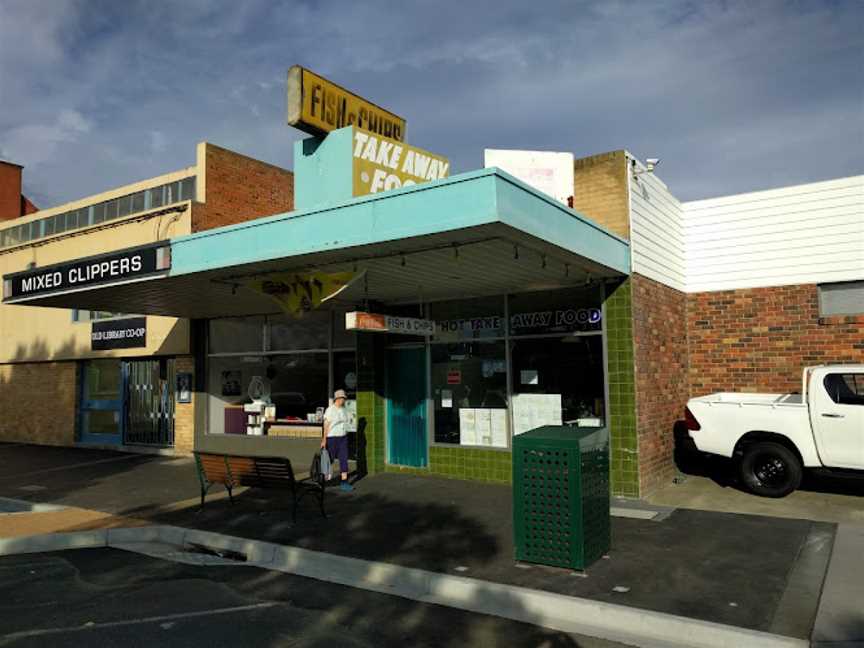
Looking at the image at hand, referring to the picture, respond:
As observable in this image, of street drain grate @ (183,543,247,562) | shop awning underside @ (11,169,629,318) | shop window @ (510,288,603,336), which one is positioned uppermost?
shop awning underside @ (11,169,629,318)

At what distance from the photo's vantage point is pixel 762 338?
11.0 m

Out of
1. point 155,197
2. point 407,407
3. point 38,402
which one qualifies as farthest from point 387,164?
point 38,402

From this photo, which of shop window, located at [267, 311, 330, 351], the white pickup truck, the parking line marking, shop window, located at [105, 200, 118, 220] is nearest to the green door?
shop window, located at [267, 311, 330, 351]

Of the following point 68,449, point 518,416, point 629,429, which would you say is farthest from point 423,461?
point 68,449

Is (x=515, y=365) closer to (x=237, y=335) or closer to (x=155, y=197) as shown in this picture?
(x=237, y=335)

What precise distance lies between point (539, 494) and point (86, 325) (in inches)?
603

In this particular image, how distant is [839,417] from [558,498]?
4658 millimetres

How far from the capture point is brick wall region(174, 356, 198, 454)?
15.2 m

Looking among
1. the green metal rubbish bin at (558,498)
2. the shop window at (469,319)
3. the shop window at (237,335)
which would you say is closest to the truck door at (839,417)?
the green metal rubbish bin at (558,498)

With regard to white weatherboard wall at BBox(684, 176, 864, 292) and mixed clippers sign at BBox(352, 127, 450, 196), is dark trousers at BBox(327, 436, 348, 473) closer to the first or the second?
mixed clippers sign at BBox(352, 127, 450, 196)

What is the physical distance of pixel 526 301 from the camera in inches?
423

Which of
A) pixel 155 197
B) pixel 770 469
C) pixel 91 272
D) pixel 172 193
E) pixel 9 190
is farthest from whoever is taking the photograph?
pixel 9 190

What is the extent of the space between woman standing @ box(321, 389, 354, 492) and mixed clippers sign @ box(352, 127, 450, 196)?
128 inches

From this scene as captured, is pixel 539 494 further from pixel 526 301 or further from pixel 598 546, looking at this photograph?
pixel 526 301
